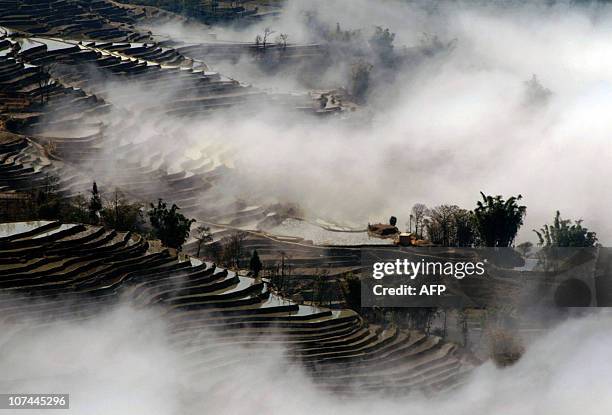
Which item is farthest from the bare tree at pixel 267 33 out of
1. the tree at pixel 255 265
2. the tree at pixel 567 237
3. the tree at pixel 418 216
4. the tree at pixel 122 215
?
the tree at pixel 255 265

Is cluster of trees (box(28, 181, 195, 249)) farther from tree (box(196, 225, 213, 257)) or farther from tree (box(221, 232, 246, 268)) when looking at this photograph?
tree (box(221, 232, 246, 268))

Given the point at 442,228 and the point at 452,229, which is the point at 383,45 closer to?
the point at 452,229

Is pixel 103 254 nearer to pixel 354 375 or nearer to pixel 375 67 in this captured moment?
pixel 354 375

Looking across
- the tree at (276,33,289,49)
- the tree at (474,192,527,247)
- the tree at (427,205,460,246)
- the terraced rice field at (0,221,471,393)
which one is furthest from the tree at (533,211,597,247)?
the tree at (276,33,289,49)

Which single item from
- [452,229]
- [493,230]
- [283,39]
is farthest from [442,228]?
[283,39]

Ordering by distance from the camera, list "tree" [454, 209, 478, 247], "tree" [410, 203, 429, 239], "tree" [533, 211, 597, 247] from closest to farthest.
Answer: "tree" [533, 211, 597, 247], "tree" [454, 209, 478, 247], "tree" [410, 203, 429, 239]

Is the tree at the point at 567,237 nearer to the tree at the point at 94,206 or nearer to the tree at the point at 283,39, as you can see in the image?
the tree at the point at 94,206
